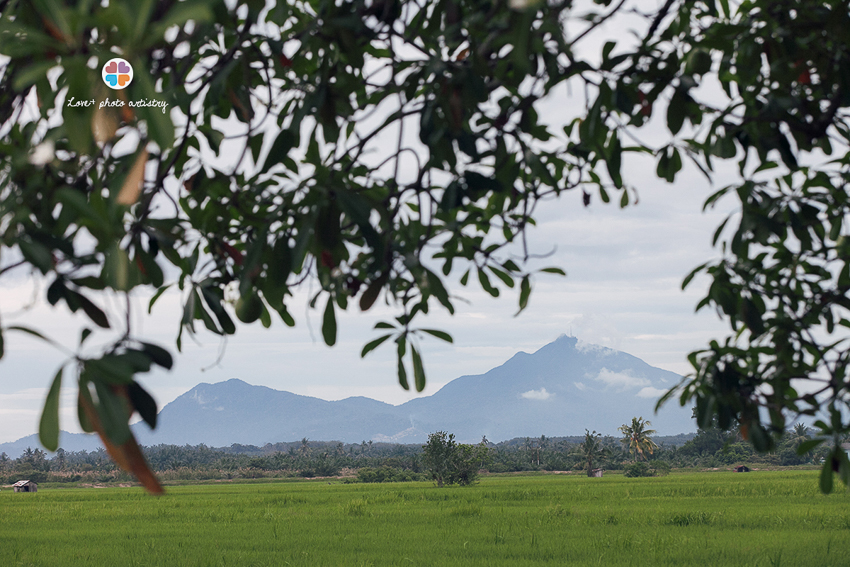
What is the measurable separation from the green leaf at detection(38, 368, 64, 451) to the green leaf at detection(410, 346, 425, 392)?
2.78 ft

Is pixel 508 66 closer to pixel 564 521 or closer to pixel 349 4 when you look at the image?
pixel 349 4

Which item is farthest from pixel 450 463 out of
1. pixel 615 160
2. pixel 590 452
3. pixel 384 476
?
pixel 615 160

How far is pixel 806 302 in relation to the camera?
2.33 m

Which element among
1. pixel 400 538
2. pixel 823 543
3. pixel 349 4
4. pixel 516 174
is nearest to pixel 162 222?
pixel 349 4

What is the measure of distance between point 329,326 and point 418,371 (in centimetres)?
24

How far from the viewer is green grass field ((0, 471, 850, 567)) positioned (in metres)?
8.65

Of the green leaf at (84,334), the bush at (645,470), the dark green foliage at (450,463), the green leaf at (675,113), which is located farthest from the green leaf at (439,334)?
the bush at (645,470)

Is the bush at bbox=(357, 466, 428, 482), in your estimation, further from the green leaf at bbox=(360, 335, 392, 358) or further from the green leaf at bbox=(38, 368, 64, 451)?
the green leaf at bbox=(38, 368, 64, 451)

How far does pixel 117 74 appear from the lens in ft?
2.82

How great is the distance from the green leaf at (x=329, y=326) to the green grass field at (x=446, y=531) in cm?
731

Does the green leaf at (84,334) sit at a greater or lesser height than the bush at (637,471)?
greater

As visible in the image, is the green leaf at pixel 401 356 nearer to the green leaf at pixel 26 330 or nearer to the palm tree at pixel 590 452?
the green leaf at pixel 26 330

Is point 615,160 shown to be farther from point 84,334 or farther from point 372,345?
point 84,334

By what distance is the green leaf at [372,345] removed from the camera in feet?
5.30
